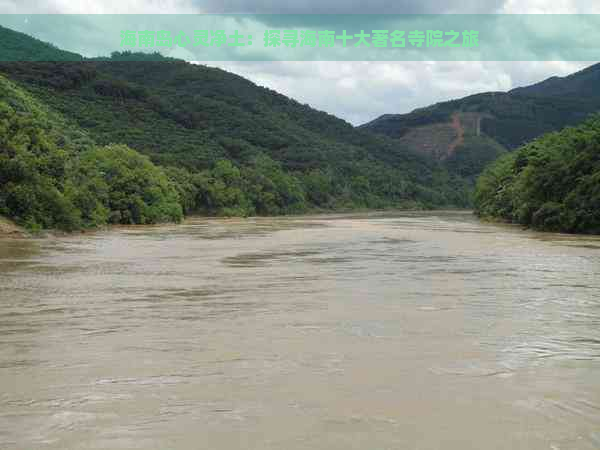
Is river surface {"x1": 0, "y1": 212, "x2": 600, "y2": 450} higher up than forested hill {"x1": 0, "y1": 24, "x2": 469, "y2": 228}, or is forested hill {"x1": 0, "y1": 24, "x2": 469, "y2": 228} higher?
forested hill {"x1": 0, "y1": 24, "x2": 469, "y2": 228}

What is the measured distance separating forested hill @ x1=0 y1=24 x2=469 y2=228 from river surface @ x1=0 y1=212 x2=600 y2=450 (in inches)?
938

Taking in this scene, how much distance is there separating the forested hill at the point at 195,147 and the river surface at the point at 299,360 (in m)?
23.8

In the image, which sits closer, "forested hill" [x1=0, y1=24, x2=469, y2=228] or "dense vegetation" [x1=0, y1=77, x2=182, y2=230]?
"dense vegetation" [x1=0, y1=77, x2=182, y2=230]

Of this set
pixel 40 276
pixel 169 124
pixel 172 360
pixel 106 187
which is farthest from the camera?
pixel 169 124

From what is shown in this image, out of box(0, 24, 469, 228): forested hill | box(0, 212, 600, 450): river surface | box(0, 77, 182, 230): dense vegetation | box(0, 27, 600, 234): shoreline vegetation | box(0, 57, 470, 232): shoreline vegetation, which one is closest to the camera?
box(0, 212, 600, 450): river surface

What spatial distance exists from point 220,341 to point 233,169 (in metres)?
86.6

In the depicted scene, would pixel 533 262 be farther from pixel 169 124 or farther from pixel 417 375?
pixel 169 124

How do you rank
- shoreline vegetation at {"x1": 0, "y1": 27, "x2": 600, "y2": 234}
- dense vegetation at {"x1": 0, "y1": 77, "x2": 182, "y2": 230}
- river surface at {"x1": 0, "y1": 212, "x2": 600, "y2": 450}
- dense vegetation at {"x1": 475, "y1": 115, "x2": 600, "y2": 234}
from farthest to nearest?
shoreline vegetation at {"x1": 0, "y1": 27, "x2": 600, "y2": 234}
dense vegetation at {"x1": 475, "y1": 115, "x2": 600, "y2": 234}
dense vegetation at {"x1": 0, "y1": 77, "x2": 182, "y2": 230}
river surface at {"x1": 0, "y1": 212, "x2": 600, "y2": 450}

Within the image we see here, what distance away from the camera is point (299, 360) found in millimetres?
9211

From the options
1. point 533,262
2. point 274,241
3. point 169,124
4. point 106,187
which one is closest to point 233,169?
point 169,124

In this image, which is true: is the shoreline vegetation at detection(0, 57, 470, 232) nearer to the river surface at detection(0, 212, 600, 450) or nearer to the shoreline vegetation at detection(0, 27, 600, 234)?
the shoreline vegetation at detection(0, 27, 600, 234)

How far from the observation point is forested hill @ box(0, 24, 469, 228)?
5075 centimetres

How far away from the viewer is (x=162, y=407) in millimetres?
7172

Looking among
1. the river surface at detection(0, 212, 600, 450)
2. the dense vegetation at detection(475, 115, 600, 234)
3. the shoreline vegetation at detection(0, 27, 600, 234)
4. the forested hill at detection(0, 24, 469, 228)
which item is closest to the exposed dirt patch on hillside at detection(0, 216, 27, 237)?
the shoreline vegetation at detection(0, 27, 600, 234)
